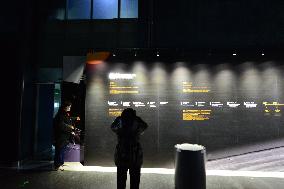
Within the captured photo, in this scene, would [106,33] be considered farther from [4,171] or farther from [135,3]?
[4,171]

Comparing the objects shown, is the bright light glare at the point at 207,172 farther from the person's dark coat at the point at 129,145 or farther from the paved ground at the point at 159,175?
the person's dark coat at the point at 129,145

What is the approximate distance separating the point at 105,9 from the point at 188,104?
4238mm

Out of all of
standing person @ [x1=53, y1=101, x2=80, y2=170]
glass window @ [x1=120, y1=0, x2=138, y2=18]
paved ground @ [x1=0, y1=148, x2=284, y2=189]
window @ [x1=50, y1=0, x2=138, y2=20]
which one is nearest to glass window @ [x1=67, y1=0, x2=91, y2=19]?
window @ [x1=50, y1=0, x2=138, y2=20]

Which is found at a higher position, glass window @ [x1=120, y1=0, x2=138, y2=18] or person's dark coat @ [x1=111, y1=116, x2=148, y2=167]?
glass window @ [x1=120, y1=0, x2=138, y2=18]

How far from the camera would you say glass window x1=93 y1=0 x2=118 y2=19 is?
27.5 ft

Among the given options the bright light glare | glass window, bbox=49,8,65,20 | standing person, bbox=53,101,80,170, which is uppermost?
glass window, bbox=49,8,65,20

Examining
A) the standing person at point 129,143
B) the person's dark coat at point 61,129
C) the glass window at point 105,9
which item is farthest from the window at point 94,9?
the standing person at point 129,143

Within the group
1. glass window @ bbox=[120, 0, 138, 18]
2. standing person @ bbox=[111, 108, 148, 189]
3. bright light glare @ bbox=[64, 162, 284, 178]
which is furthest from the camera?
glass window @ bbox=[120, 0, 138, 18]

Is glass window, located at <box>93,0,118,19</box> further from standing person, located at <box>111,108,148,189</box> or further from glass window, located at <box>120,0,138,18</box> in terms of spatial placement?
standing person, located at <box>111,108,148,189</box>

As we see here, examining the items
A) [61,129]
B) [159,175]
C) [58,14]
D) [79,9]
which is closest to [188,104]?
[159,175]

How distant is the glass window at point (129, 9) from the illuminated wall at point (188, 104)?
179 centimetres

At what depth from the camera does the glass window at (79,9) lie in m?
8.51

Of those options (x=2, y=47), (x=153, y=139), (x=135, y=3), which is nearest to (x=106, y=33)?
(x=135, y=3)

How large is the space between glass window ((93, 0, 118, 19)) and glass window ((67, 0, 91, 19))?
24 cm
